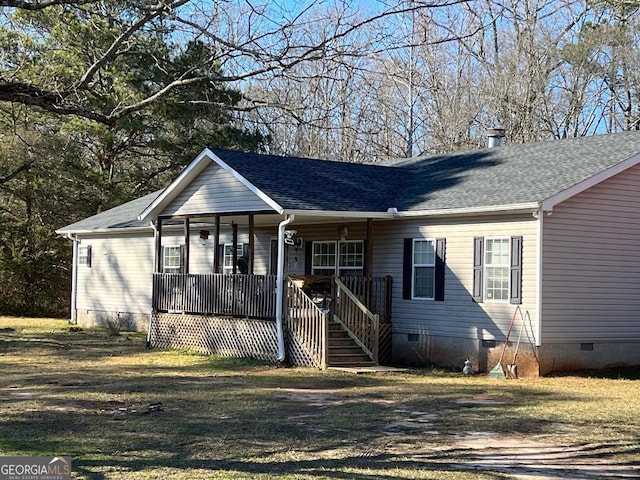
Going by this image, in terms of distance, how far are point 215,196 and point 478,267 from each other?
20.1 ft

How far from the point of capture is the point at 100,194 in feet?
110

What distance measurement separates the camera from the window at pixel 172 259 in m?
24.4

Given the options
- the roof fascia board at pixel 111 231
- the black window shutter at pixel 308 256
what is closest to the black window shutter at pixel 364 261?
the black window shutter at pixel 308 256

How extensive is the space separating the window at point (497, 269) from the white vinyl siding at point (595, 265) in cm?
54

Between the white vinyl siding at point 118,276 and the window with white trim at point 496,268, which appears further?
the white vinyl siding at point 118,276

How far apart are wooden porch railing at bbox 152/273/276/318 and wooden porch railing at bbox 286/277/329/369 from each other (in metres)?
0.50

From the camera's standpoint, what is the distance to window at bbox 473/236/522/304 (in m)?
15.8

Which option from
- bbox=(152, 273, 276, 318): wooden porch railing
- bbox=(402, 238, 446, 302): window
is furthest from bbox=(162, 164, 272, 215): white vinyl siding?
bbox=(402, 238, 446, 302): window

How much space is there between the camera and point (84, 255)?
2878 centimetres

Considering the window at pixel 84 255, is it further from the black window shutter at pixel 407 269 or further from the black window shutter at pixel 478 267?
the black window shutter at pixel 478 267

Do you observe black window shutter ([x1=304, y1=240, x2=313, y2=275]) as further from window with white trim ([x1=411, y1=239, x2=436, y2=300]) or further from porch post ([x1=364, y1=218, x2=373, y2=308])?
window with white trim ([x1=411, y1=239, x2=436, y2=300])

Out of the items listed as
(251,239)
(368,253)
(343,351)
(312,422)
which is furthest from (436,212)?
(312,422)

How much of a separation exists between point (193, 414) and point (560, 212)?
26.5ft

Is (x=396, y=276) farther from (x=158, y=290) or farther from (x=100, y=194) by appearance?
(x=100, y=194)
